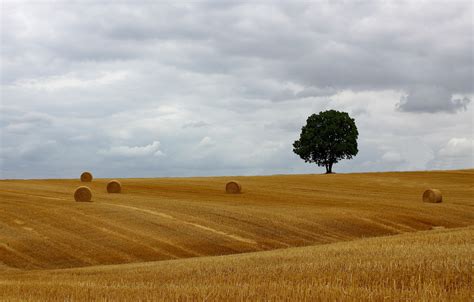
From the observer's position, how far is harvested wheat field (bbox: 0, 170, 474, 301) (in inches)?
476

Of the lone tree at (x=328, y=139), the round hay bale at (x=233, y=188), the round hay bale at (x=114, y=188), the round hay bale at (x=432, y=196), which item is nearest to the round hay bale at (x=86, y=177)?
the round hay bale at (x=114, y=188)

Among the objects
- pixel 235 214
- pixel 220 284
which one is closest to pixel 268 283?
pixel 220 284

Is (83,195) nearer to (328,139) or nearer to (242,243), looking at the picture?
(242,243)

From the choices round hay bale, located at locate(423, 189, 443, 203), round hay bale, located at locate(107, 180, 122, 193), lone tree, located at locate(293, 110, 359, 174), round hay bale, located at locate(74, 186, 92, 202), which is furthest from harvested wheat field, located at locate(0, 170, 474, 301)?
lone tree, located at locate(293, 110, 359, 174)

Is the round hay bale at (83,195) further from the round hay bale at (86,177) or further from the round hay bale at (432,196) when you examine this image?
the round hay bale at (432,196)

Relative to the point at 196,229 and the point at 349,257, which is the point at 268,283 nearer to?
the point at 349,257

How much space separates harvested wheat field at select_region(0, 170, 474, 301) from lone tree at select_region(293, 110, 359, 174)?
26930 mm

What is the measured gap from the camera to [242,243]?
2762 cm

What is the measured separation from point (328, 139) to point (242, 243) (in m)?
60.5

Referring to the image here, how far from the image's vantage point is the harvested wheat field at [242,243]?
39.7 ft

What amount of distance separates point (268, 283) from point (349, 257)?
4789mm

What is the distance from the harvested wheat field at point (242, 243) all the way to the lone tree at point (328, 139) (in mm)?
26930

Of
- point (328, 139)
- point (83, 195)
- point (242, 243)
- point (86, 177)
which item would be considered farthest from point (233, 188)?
point (328, 139)

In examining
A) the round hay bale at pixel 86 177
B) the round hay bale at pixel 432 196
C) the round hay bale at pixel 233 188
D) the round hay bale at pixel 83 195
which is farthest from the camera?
the round hay bale at pixel 86 177
